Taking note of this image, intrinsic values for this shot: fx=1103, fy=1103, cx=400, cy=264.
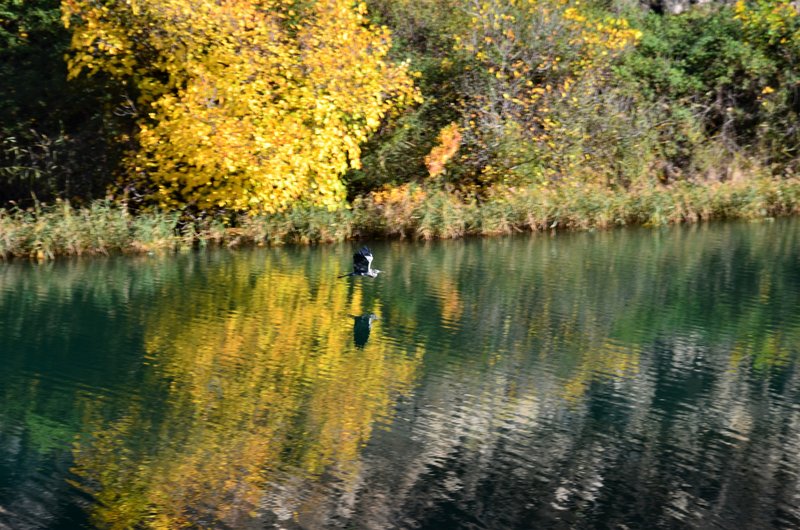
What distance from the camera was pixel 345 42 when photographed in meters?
27.0

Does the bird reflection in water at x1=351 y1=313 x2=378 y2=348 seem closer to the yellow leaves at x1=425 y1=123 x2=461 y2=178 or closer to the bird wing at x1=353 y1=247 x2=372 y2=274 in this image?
the bird wing at x1=353 y1=247 x2=372 y2=274

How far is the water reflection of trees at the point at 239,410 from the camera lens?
10.7 m

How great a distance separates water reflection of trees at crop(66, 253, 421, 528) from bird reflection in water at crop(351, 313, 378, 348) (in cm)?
15

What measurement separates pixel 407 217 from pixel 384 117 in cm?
325

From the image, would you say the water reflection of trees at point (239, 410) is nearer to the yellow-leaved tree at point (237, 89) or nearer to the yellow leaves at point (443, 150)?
the yellow-leaved tree at point (237, 89)

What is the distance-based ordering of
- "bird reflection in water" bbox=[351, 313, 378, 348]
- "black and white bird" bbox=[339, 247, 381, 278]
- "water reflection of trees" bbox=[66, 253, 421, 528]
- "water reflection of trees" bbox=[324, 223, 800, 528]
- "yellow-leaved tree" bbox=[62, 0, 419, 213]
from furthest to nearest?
"yellow-leaved tree" bbox=[62, 0, 419, 213] < "black and white bird" bbox=[339, 247, 381, 278] < "bird reflection in water" bbox=[351, 313, 378, 348] < "water reflection of trees" bbox=[66, 253, 421, 528] < "water reflection of trees" bbox=[324, 223, 800, 528]

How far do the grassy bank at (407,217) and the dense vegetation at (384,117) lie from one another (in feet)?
0.22

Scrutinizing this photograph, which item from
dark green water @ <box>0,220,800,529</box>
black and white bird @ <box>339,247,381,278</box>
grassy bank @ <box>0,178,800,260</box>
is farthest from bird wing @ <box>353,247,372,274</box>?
grassy bank @ <box>0,178,800,260</box>

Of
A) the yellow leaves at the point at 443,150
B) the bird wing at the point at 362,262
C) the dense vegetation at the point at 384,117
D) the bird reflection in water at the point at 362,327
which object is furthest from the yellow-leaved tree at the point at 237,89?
the bird reflection in water at the point at 362,327

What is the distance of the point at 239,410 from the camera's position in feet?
44.6

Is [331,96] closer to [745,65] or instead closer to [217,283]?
[217,283]

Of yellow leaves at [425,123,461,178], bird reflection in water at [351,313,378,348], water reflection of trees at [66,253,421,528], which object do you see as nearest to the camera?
water reflection of trees at [66,253,421,528]

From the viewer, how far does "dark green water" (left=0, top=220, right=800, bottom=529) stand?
10.6m

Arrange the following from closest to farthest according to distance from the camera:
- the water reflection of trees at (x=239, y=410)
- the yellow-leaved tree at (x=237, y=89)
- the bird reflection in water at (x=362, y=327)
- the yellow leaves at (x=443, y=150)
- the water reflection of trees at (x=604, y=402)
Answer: the water reflection of trees at (x=604, y=402), the water reflection of trees at (x=239, y=410), the bird reflection in water at (x=362, y=327), the yellow-leaved tree at (x=237, y=89), the yellow leaves at (x=443, y=150)
